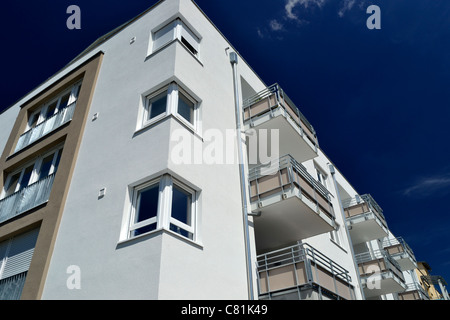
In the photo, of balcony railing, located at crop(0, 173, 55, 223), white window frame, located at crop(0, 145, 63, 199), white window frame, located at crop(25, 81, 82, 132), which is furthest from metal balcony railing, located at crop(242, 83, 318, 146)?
balcony railing, located at crop(0, 173, 55, 223)

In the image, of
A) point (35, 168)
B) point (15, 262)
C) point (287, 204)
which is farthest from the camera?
point (35, 168)

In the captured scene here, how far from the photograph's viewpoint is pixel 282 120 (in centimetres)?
1148

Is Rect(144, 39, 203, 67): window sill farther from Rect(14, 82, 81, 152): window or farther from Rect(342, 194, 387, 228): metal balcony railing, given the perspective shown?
Rect(342, 194, 387, 228): metal balcony railing

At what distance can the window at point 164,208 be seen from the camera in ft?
23.0

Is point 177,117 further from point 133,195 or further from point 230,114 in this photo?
point 230,114

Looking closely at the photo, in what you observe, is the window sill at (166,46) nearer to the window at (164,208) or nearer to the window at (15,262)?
the window at (164,208)

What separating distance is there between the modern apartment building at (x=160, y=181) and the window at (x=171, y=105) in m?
0.04

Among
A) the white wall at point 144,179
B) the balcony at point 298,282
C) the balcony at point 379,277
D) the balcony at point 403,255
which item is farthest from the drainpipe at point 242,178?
the balcony at point 403,255

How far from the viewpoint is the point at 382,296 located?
59.0ft

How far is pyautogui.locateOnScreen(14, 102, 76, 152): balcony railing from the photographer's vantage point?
11.6 m

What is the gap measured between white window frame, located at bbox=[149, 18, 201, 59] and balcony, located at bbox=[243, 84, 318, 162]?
266cm

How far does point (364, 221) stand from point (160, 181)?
13.9 metres

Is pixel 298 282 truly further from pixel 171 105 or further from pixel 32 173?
pixel 32 173

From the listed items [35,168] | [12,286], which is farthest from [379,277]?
[35,168]
